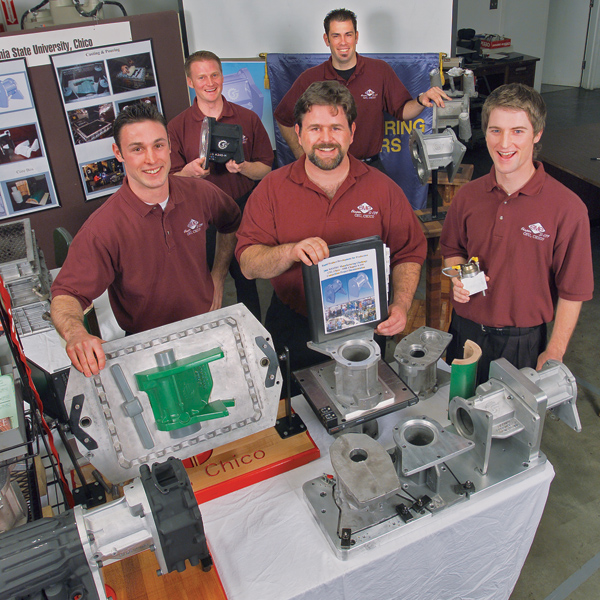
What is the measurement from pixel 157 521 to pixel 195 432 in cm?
39

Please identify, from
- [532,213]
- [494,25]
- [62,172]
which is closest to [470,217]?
[532,213]

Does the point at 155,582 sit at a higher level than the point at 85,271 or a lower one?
lower

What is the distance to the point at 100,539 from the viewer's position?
109 cm

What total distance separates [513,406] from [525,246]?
2.20 feet

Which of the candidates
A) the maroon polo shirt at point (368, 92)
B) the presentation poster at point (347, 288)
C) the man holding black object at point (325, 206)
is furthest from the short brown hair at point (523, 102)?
the maroon polo shirt at point (368, 92)

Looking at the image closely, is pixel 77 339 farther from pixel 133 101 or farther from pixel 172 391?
pixel 133 101

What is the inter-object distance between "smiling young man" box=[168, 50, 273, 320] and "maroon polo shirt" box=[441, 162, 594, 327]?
133cm

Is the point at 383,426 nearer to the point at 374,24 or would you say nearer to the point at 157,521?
the point at 157,521

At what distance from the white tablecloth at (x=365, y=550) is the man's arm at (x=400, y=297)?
32 cm

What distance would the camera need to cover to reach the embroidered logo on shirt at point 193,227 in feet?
6.76

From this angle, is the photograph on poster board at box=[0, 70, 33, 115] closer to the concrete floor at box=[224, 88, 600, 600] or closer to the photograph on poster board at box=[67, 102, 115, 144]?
the photograph on poster board at box=[67, 102, 115, 144]

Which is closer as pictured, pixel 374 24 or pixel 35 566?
pixel 35 566

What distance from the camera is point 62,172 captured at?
3428 mm

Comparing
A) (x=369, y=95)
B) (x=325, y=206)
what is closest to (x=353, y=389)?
(x=325, y=206)
